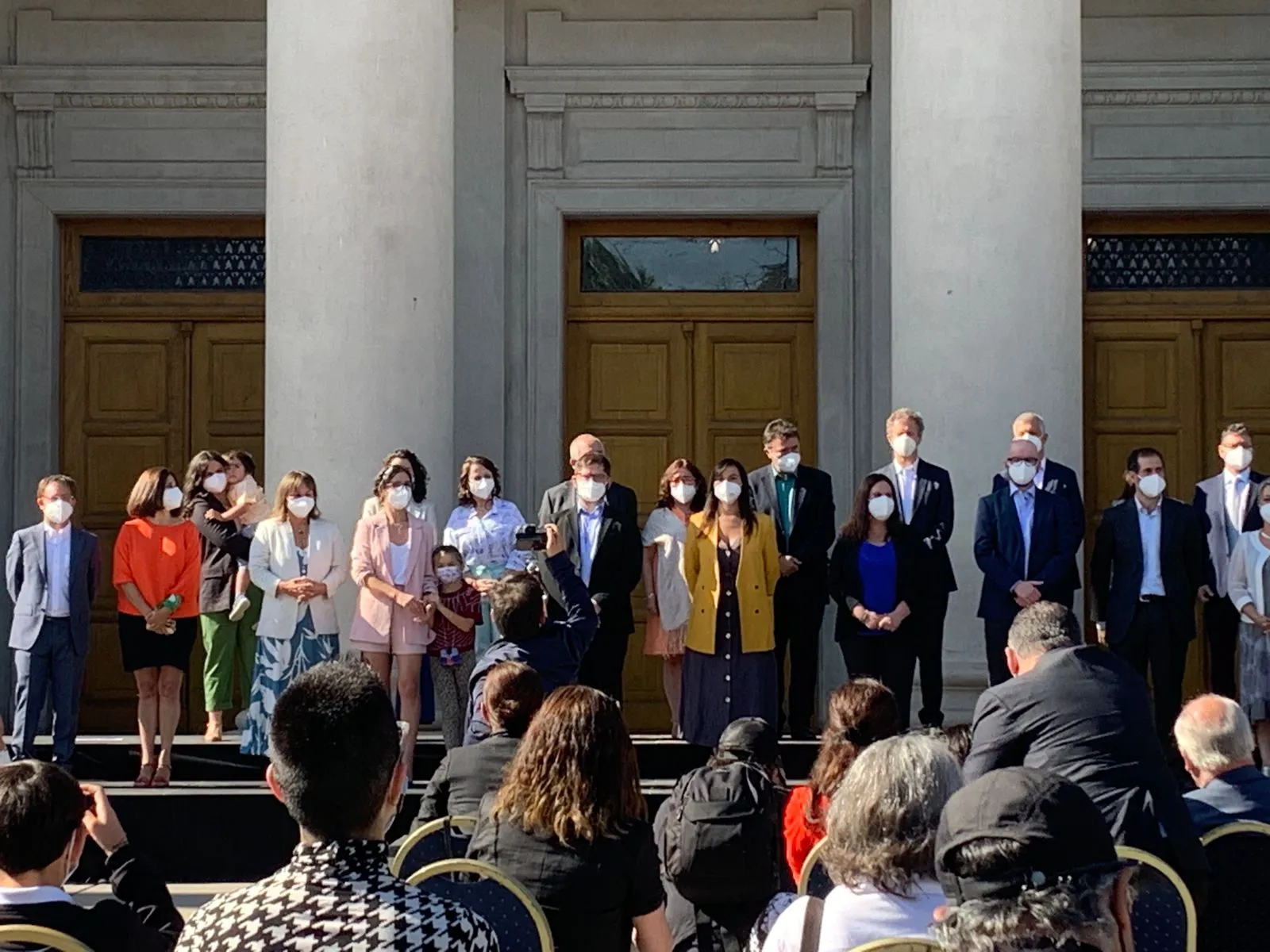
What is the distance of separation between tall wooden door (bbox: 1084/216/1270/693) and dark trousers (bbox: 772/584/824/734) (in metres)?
3.36

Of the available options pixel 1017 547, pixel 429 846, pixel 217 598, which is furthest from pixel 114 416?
pixel 429 846

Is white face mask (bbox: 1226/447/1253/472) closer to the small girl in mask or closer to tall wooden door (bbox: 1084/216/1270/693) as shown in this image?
tall wooden door (bbox: 1084/216/1270/693)

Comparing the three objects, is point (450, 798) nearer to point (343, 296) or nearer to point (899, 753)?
point (899, 753)

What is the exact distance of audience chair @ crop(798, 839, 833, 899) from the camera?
207 inches

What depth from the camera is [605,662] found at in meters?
10.5

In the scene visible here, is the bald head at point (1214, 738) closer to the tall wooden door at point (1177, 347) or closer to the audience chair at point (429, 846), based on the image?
the audience chair at point (429, 846)

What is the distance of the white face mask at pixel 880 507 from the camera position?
10.4 metres

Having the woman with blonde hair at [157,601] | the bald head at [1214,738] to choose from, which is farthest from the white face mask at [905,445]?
the bald head at [1214,738]

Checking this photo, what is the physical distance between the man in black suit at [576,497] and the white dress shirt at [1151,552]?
2.75 meters

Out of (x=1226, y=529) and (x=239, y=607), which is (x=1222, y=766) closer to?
(x=1226, y=529)

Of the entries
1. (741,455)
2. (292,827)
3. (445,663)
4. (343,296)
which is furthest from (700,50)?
(292,827)

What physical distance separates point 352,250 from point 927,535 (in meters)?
3.54

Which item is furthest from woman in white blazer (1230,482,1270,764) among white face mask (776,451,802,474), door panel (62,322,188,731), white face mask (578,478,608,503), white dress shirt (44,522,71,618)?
door panel (62,322,188,731)

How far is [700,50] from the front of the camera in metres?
13.7
